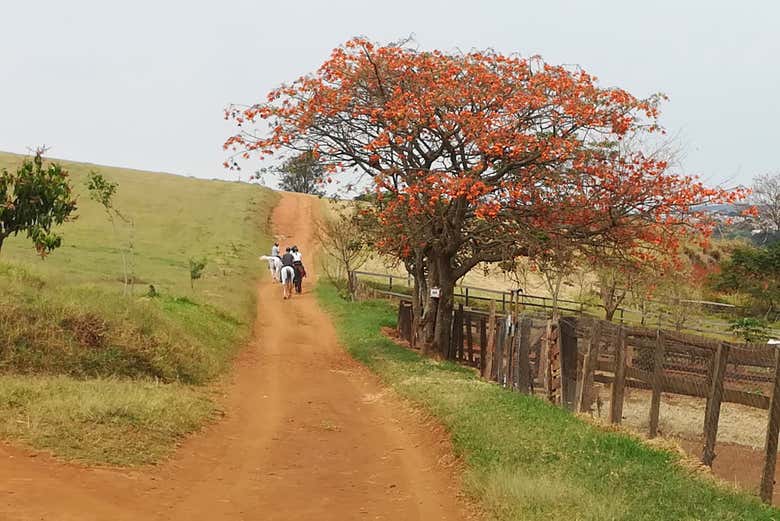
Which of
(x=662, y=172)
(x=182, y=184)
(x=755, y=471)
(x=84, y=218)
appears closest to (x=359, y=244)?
(x=662, y=172)

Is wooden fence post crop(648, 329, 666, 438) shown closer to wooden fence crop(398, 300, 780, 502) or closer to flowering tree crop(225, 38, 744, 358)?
wooden fence crop(398, 300, 780, 502)

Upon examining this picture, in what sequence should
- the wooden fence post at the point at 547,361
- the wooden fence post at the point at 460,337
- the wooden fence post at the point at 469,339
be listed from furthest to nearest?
the wooden fence post at the point at 460,337 → the wooden fence post at the point at 469,339 → the wooden fence post at the point at 547,361

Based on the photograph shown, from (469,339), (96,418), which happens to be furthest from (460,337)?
(96,418)

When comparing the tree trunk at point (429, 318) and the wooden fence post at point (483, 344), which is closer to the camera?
the wooden fence post at point (483, 344)

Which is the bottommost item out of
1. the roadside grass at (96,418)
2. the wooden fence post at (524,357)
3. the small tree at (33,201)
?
the roadside grass at (96,418)

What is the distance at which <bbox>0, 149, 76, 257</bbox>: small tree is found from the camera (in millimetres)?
16297

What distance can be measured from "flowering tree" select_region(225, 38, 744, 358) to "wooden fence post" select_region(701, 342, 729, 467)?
7.27 m

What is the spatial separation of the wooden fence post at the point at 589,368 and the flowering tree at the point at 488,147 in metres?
4.87

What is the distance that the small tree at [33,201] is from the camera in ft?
53.5

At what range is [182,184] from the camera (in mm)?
74812

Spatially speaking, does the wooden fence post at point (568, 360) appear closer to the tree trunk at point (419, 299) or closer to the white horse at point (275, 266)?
the tree trunk at point (419, 299)

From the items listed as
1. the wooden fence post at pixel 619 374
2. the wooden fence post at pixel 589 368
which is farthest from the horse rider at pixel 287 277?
the wooden fence post at pixel 619 374

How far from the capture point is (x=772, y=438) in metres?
9.94

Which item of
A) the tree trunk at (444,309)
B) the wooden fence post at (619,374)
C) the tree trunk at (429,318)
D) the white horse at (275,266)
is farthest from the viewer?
the white horse at (275,266)
